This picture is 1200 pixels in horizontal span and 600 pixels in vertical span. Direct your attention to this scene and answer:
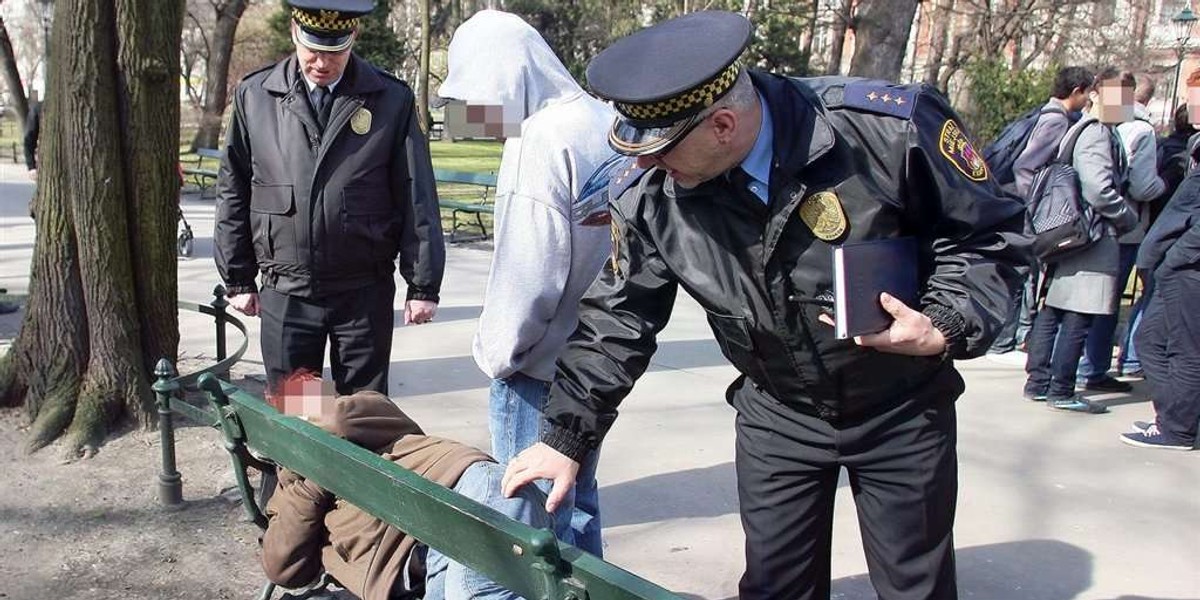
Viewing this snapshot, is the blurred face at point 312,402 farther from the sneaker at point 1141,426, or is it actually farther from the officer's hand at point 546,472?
the sneaker at point 1141,426

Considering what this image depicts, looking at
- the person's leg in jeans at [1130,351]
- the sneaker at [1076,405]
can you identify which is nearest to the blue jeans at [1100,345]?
the person's leg in jeans at [1130,351]

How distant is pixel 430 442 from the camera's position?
281 centimetres

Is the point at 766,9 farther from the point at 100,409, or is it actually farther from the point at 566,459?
the point at 566,459

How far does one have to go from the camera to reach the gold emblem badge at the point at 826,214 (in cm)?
205

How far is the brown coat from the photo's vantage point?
2743 millimetres

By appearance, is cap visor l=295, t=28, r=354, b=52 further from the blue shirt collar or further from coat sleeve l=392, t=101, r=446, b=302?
the blue shirt collar

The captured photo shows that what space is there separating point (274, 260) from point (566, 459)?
192cm

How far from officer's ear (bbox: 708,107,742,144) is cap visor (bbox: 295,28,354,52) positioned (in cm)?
202

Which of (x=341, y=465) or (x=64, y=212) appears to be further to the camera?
(x=64, y=212)

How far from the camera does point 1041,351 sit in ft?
19.7

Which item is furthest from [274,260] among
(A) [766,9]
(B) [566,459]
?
(A) [766,9]

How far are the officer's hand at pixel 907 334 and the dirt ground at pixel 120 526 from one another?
2.49 meters

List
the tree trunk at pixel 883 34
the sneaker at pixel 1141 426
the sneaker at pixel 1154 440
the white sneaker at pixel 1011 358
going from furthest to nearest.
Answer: the tree trunk at pixel 883 34, the white sneaker at pixel 1011 358, the sneaker at pixel 1141 426, the sneaker at pixel 1154 440

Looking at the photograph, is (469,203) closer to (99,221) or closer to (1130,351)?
(1130,351)
